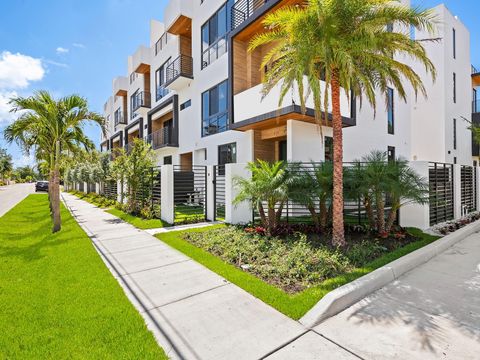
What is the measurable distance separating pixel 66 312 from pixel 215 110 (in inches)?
523

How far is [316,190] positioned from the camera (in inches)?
313

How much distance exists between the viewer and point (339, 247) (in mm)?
6645

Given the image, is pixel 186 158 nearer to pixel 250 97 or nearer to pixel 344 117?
pixel 250 97

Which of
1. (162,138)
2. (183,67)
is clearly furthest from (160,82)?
(183,67)

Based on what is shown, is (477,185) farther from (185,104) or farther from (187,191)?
(185,104)

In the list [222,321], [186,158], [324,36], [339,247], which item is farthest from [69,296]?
[186,158]

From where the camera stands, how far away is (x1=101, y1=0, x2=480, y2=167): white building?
11.5 metres

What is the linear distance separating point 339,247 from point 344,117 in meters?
6.60

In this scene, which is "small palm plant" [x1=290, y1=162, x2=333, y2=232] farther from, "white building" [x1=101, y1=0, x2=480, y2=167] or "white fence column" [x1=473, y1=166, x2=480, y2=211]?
"white fence column" [x1=473, y1=166, x2=480, y2=211]

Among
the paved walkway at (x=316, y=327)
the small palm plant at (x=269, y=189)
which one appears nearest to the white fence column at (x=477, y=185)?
the paved walkway at (x=316, y=327)

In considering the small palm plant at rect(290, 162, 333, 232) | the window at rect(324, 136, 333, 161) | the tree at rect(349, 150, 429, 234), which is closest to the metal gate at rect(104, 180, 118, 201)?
Result: the window at rect(324, 136, 333, 161)

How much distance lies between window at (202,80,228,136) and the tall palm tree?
6564mm

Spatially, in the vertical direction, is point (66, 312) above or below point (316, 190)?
below

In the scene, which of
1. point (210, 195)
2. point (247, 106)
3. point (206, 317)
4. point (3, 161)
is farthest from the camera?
point (3, 161)
